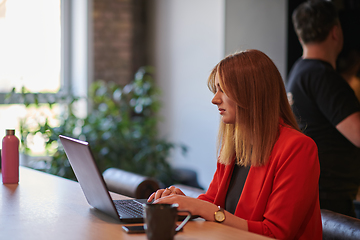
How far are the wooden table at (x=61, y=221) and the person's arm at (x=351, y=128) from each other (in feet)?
3.46

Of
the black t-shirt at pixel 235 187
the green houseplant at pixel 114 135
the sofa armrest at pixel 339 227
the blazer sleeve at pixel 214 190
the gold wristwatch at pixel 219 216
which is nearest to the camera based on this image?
the gold wristwatch at pixel 219 216

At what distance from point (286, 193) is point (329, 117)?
91cm

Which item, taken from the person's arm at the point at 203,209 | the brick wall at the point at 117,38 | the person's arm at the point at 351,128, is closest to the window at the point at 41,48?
the brick wall at the point at 117,38

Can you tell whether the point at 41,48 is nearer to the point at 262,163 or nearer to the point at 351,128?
the point at 351,128

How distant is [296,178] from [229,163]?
1.06 feet

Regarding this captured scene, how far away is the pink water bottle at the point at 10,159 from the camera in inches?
75.4

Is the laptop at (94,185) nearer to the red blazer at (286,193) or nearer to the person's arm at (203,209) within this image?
the person's arm at (203,209)

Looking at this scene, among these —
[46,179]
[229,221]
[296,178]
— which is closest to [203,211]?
[229,221]

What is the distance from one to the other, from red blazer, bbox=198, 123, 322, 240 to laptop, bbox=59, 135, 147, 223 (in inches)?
14.0

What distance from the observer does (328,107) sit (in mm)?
2078

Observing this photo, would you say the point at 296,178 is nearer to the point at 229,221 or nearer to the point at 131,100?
the point at 229,221

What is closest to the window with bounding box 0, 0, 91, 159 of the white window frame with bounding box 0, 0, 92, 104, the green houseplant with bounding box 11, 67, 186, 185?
the white window frame with bounding box 0, 0, 92, 104

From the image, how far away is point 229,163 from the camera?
5.18 feet

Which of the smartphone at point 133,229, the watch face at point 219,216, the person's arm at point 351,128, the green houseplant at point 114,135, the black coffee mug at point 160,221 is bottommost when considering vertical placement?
the green houseplant at point 114,135
